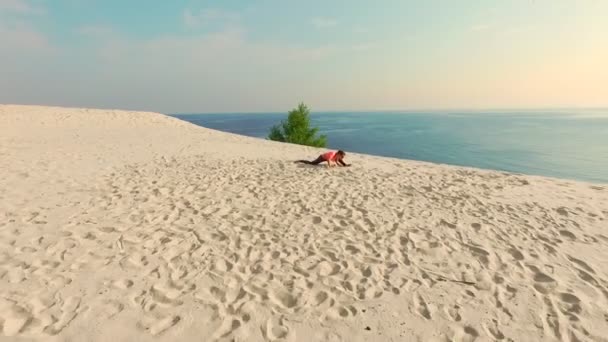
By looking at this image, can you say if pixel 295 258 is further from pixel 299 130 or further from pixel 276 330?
pixel 299 130

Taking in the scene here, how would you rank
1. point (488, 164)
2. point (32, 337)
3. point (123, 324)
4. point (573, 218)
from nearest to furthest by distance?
point (32, 337), point (123, 324), point (573, 218), point (488, 164)

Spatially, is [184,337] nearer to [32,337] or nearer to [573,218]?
[32,337]

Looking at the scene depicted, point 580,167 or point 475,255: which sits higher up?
point 475,255

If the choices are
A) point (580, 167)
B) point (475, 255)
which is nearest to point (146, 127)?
point (475, 255)

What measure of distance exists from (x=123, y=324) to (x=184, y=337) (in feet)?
Answer: 2.67

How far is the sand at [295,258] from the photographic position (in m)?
3.97

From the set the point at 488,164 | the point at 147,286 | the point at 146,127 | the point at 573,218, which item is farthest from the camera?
the point at 488,164

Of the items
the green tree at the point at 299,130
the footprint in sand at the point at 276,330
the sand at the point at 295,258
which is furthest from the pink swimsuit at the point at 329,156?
the green tree at the point at 299,130

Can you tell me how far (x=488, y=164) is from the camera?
180 ft

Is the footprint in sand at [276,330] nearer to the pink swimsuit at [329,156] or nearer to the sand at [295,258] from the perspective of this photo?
the sand at [295,258]

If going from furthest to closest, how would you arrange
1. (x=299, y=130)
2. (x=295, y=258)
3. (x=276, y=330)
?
(x=299, y=130) → (x=295, y=258) → (x=276, y=330)

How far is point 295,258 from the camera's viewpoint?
5492mm

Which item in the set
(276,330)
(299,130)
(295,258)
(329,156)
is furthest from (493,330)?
(299,130)

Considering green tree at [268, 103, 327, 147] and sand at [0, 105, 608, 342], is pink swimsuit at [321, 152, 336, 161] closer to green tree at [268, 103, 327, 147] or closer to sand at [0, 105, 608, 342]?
sand at [0, 105, 608, 342]
